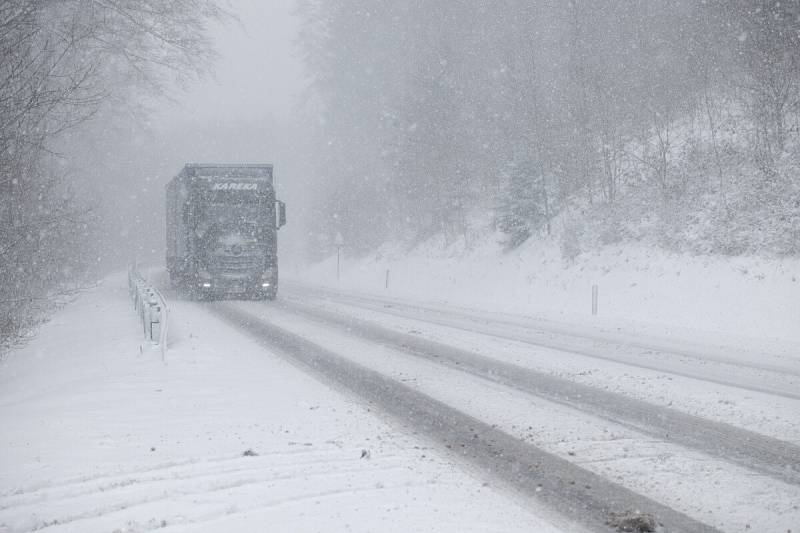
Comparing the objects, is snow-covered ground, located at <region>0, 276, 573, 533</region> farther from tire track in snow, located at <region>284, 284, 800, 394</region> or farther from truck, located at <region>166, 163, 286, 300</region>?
truck, located at <region>166, 163, 286, 300</region>

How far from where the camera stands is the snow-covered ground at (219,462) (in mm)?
4105

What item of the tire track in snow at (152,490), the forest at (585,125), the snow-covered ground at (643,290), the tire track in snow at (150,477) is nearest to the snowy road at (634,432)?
the tire track in snow at (152,490)

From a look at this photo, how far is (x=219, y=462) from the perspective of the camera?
17.1ft

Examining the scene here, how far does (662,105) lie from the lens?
25094 mm

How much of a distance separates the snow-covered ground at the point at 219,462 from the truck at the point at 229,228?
11.4 meters

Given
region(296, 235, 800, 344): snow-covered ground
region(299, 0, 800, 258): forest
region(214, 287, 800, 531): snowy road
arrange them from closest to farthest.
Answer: region(214, 287, 800, 531): snowy road < region(296, 235, 800, 344): snow-covered ground < region(299, 0, 800, 258): forest

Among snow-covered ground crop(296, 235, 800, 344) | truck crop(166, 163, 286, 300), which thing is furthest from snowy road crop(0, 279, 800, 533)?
truck crop(166, 163, 286, 300)

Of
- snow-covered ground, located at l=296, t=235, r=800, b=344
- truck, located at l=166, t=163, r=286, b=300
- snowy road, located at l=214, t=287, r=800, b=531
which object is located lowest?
snowy road, located at l=214, t=287, r=800, b=531

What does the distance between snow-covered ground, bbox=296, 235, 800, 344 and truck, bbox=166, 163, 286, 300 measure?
6024 millimetres

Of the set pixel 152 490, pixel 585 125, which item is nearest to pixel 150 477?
pixel 152 490

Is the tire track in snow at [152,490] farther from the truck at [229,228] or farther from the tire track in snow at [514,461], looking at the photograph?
the truck at [229,228]

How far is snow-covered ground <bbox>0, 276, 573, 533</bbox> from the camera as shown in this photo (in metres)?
4.11

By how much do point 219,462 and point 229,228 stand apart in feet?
53.0

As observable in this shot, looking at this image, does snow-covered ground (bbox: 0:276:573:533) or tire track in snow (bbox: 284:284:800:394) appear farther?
tire track in snow (bbox: 284:284:800:394)
